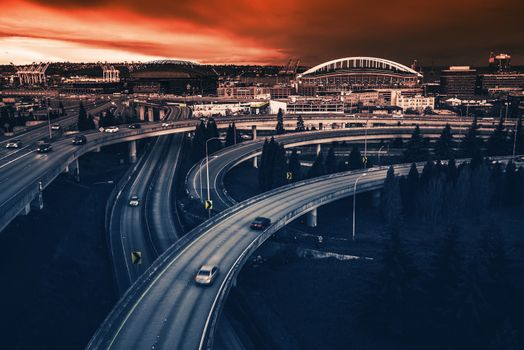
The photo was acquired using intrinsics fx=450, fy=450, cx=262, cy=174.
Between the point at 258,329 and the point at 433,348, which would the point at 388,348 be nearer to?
the point at 433,348

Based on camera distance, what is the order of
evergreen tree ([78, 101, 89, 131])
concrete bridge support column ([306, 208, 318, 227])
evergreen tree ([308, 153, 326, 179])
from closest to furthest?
concrete bridge support column ([306, 208, 318, 227]) < evergreen tree ([308, 153, 326, 179]) < evergreen tree ([78, 101, 89, 131])

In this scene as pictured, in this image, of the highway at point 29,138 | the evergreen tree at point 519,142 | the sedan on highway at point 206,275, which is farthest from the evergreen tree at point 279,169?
the evergreen tree at point 519,142

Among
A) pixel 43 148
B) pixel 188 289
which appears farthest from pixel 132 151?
pixel 188 289

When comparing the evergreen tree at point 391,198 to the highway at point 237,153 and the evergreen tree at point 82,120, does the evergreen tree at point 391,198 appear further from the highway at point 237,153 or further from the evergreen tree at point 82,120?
the evergreen tree at point 82,120

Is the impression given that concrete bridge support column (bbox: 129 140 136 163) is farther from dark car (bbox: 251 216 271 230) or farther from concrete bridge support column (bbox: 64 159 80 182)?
dark car (bbox: 251 216 271 230)

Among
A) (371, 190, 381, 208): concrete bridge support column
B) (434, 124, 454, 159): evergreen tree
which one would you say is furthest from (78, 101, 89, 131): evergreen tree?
(434, 124, 454, 159): evergreen tree

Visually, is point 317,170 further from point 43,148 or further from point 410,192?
point 43,148
